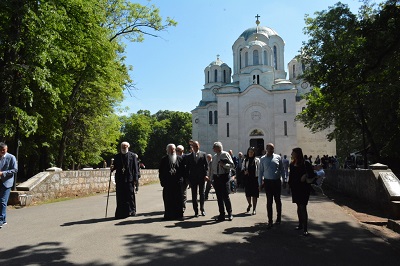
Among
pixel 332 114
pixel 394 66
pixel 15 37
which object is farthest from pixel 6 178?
pixel 332 114

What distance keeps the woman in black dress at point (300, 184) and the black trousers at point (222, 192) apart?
63.8 inches

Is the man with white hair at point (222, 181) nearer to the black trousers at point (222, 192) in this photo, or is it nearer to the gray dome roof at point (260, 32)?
the black trousers at point (222, 192)

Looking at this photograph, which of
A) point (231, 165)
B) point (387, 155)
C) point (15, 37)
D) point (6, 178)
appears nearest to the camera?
point (6, 178)

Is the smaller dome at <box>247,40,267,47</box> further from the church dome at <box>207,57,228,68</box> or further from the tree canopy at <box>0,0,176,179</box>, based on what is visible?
the tree canopy at <box>0,0,176,179</box>

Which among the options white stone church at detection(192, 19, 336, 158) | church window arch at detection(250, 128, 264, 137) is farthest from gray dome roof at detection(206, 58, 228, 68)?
church window arch at detection(250, 128, 264, 137)

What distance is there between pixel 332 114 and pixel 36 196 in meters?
21.7

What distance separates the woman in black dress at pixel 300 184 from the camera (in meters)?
6.62

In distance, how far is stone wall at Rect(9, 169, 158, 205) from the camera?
35.4 ft

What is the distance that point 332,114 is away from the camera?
25.6 m

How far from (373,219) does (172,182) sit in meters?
5.40

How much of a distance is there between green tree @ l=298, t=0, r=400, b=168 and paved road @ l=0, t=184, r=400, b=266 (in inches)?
241

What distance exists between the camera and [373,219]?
8719 mm

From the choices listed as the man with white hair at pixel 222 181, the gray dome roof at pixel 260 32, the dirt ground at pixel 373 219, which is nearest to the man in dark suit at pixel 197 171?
the man with white hair at pixel 222 181

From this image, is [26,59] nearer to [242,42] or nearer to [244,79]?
[244,79]
